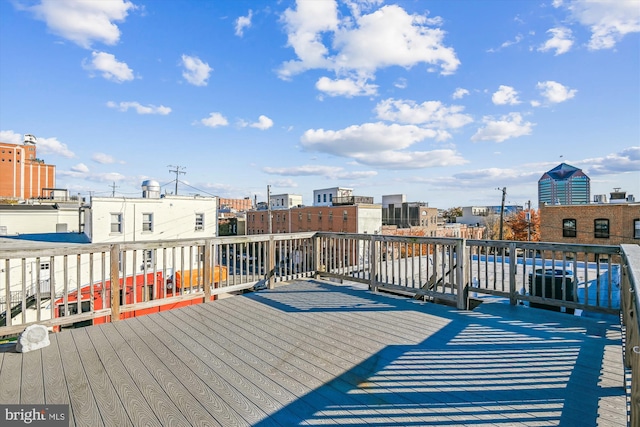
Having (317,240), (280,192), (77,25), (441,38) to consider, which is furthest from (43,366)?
(280,192)

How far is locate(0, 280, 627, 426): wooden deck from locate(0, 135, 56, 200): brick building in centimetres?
6334

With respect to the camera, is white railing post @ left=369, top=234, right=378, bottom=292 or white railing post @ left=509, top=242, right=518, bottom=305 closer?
white railing post @ left=509, top=242, right=518, bottom=305

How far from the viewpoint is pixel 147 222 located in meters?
18.5

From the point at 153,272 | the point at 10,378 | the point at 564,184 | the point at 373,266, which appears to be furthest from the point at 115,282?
the point at 564,184

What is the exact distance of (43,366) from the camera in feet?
7.95

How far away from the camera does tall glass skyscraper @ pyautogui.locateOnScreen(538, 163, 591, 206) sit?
117ft

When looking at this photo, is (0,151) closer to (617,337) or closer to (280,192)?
(280,192)

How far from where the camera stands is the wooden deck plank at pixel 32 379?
1978mm

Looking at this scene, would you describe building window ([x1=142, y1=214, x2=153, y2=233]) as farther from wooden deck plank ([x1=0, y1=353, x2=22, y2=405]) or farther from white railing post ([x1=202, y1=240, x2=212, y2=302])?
wooden deck plank ([x1=0, y1=353, x2=22, y2=405])

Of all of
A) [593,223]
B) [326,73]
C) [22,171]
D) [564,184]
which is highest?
[22,171]

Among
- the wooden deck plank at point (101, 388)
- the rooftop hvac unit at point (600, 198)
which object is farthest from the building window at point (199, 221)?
the rooftop hvac unit at point (600, 198)

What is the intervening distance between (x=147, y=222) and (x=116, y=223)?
167 cm

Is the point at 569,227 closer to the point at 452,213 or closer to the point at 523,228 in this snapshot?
the point at 523,228

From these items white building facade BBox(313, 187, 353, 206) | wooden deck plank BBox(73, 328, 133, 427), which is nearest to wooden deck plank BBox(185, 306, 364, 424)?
wooden deck plank BBox(73, 328, 133, 427)
